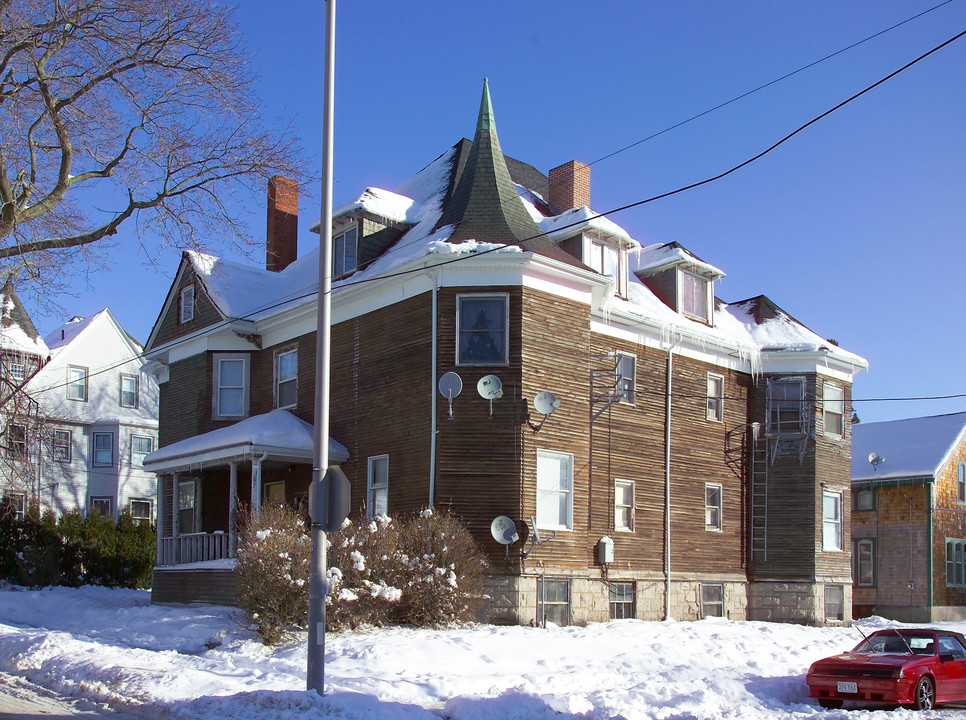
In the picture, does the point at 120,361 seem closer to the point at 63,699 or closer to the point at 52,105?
the point at 52,105

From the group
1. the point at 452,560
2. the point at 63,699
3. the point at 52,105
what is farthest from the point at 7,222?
the point at 452,560

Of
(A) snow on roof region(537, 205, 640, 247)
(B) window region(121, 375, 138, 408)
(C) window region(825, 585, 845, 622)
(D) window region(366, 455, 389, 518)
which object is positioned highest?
(A) snow on roof region(537, 205, 640, 247)

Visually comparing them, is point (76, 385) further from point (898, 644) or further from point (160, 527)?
point (898, 644)

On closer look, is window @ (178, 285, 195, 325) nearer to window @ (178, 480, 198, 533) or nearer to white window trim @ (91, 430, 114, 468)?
window @ (178, 480, 198, 533)

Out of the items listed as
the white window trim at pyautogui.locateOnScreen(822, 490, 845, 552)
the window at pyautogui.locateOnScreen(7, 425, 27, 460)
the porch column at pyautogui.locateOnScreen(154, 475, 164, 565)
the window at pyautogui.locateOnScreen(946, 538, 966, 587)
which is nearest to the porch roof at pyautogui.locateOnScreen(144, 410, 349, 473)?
the porch column at pyautogui.locateOnScreen(154, 475, 164, 565)

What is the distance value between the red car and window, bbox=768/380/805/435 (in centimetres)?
1139

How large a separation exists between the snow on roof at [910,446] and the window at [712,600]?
1224 centimetres

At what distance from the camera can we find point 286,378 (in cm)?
2423

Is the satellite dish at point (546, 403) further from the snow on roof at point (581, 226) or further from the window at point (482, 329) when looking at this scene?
the snow on roof at point (581, 226)

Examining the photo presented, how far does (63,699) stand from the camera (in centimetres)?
1236

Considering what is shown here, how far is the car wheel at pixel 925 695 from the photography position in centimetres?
1310

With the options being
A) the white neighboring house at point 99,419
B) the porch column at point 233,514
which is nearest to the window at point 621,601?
the porch column at point 233,514

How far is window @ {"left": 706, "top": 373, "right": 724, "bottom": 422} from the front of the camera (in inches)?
993

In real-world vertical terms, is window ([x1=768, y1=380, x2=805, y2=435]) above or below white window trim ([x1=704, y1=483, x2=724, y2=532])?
above
